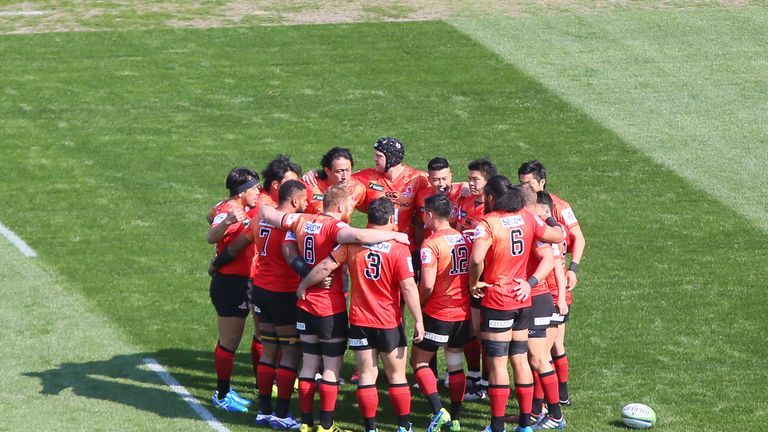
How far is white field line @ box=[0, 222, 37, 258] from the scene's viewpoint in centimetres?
1571

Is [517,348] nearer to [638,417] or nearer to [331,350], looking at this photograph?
[638,417]

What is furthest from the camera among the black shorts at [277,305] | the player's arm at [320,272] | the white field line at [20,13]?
the white field line at [20,13]

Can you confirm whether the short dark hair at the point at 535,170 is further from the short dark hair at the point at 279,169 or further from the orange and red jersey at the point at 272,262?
the orange and red jersey at the point at 272,262

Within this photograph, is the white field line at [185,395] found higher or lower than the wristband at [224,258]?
lower

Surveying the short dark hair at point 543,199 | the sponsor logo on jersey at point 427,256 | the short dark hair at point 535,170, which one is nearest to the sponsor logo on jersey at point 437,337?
the sponsor logo on jersey at point 427,256

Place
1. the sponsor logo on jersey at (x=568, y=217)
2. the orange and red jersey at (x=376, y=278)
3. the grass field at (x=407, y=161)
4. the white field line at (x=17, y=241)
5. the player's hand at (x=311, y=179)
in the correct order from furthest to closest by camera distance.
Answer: the white field line at (x=17, y=241)
the grass field at (x=407, y=161)
the player's hand at (x=311, y=179)
the sponsor logo on jersey at (x=568, y=217)
the orange and red jersey at (x=376, y=278)

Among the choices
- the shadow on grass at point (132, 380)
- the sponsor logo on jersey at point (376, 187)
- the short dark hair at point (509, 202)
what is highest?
the short dark hair at point (509, 202)

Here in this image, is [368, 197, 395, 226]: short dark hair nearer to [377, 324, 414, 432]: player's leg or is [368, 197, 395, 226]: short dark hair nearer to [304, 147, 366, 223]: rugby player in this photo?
[377, 324, 414, 432]: player's leg

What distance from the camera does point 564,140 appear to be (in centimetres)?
1958

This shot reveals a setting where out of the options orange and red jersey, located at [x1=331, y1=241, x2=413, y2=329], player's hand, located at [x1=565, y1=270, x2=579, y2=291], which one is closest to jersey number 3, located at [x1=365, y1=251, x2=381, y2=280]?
orange and red jersey, located at [x1=331, y1=241, x2=413, y2=329]

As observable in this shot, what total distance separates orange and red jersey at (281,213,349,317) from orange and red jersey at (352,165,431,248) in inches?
71.3

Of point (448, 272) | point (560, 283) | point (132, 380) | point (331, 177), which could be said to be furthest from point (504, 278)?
point (132, 380)

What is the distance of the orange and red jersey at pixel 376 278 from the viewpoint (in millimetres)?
9836

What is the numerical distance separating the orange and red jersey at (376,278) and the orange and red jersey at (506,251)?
72 cm
